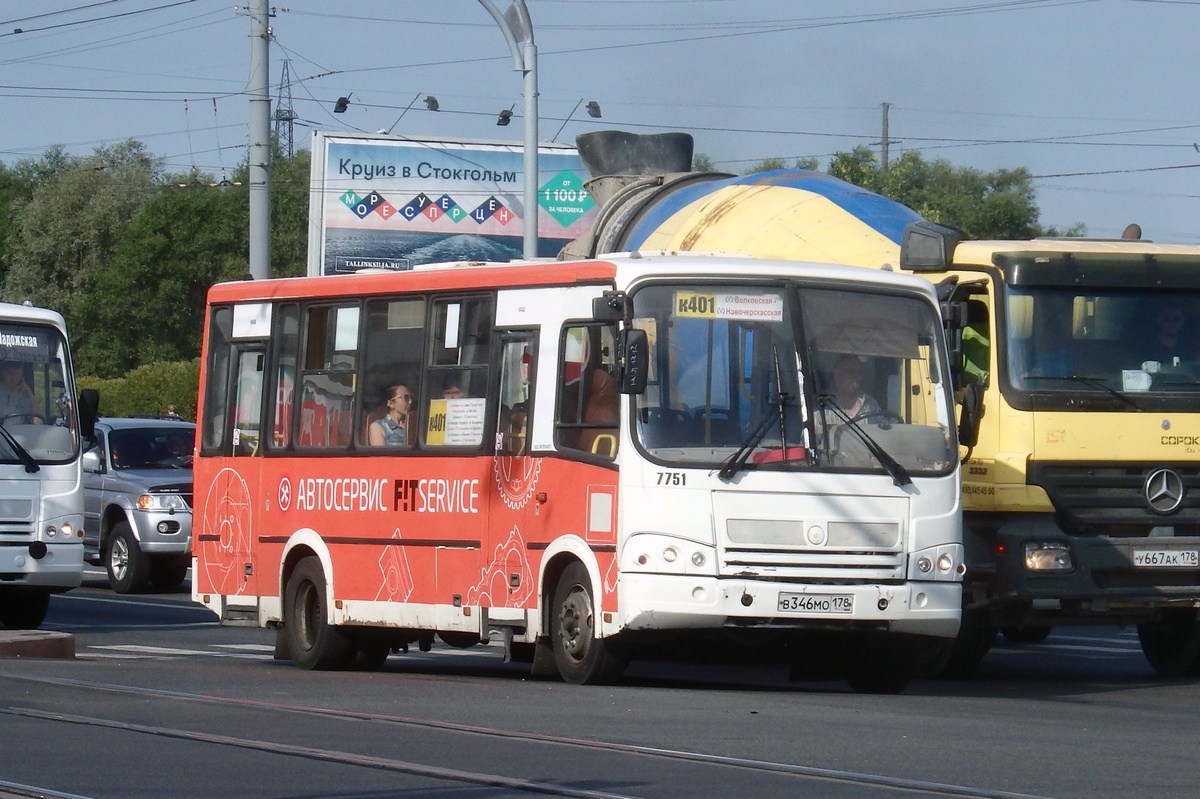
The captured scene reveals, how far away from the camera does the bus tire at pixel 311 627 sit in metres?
15.0

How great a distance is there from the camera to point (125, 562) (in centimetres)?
2516

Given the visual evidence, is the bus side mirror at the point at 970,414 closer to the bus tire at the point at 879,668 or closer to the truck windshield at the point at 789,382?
the truck windshield at the point at 789,382

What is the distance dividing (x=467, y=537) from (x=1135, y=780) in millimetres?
6083

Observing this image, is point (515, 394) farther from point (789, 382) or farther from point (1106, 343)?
point (1106, 343)

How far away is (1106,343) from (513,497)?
417cm

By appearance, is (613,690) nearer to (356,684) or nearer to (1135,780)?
(356,684)

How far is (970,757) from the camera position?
9.03m

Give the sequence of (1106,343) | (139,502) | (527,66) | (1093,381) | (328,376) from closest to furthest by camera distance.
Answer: (1093,381) → (1106,343) → (328,376) → (527,66) → (139,502)

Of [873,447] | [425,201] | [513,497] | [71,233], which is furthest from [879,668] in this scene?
[71,233]

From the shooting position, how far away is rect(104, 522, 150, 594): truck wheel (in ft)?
81.6

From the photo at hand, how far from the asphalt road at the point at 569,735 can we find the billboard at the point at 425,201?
29.7 m

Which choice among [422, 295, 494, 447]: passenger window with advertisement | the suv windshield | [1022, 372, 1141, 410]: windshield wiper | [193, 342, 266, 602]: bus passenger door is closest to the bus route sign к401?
the suv windshield

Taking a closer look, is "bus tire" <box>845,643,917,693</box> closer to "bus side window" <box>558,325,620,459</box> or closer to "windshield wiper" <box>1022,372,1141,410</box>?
"windshield wiper" <box>1022,372,1141,410</box>

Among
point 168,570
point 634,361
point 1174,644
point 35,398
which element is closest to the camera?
point 634,361
